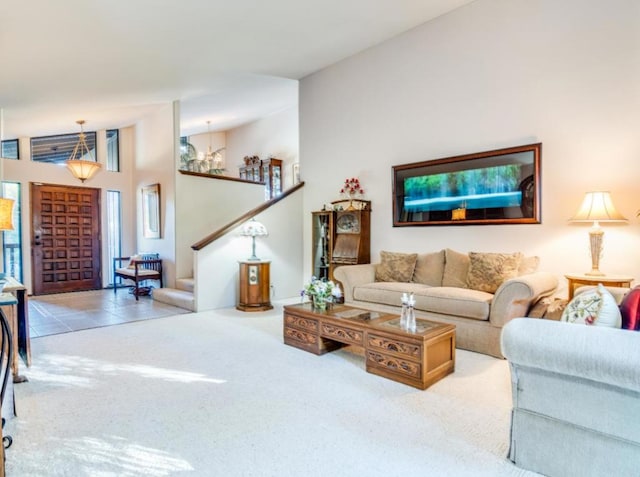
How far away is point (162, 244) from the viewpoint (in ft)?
22.8

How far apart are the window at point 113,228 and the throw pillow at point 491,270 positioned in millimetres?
7116

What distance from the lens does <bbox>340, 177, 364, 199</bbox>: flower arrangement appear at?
18.2 feet

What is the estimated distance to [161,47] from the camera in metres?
4.42

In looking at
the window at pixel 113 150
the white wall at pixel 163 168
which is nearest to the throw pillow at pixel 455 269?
the white wall at pixel 163 168

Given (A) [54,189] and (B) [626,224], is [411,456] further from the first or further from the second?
(A) [54,189]

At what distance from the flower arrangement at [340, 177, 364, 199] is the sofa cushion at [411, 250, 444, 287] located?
1489 millimetres

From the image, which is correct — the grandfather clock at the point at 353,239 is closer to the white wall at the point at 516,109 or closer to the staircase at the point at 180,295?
the white wall at the point at 516,109

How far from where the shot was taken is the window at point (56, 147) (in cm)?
699

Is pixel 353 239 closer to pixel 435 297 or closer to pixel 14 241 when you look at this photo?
pixel 435 297

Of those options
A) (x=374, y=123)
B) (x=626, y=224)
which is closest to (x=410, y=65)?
(x=374, y=123)

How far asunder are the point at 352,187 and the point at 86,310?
4331 millimetres

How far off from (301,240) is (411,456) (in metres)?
4.91

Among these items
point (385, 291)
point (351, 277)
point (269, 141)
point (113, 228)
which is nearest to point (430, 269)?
point (385, 291)

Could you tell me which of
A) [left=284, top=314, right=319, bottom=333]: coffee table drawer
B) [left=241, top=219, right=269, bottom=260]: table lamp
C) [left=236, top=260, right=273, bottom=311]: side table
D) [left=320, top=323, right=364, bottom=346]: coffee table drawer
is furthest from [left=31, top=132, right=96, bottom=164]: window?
[left=320, top=323, right=364, bottom=346]: coffee table drawer
